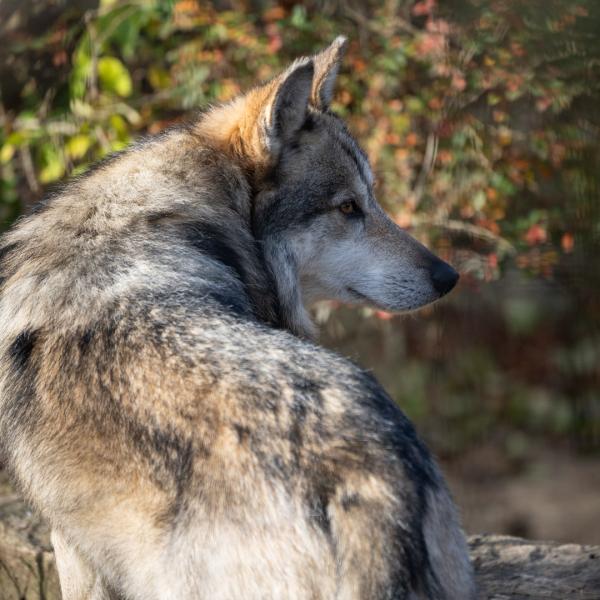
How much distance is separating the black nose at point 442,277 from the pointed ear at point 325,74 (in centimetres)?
81

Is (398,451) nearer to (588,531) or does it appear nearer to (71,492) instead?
(71,492)

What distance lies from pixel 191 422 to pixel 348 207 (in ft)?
5.58

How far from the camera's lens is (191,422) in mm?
2355

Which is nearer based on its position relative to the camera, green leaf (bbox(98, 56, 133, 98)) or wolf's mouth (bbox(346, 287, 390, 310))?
wolf's mouth (bbox(346, 287, 390, 310))

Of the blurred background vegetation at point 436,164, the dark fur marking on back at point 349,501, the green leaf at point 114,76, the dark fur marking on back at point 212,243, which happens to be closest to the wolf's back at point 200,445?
the dark fur marking on back at point 349,501

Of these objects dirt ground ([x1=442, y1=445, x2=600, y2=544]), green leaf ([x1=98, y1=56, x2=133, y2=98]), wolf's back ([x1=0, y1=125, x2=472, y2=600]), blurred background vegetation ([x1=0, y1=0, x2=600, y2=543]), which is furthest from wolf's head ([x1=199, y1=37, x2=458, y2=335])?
dirt ground ([x1=442, y1=445, x2=600, y2=544])

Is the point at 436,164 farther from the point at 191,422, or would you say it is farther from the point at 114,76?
the point at 191,422

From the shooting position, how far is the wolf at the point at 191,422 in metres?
2.24

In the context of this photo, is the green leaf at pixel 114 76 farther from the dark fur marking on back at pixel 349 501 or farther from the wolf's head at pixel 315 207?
the dark fur marking on back at pixel 349 501

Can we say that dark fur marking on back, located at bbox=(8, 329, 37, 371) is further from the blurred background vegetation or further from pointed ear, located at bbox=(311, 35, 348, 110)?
the blurred background vegetation

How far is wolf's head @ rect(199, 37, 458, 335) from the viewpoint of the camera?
359 cm

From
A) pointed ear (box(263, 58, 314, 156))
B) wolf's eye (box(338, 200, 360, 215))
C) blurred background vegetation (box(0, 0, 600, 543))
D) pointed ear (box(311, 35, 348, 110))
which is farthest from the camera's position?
blurred background vegetation (box(0, 0, 600, 543))

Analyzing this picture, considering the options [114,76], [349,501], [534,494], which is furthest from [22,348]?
[534,494]

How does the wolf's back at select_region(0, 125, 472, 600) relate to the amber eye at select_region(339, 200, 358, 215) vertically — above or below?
above
